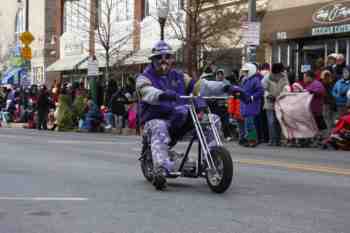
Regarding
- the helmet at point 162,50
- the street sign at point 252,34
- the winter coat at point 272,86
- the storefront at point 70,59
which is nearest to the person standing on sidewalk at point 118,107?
the street sign at point 252,34

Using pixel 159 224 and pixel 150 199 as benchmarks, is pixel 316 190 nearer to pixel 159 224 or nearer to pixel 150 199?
pixel 150 199

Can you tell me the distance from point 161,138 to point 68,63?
3683 centimetres

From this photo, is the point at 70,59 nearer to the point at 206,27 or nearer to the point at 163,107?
the point at 206,27

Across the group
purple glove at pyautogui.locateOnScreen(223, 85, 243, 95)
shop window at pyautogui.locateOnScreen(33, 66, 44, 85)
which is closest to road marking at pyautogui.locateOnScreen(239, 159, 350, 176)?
purple glove at pyautogui.locateOnScreen(223, 85, 243, 95)

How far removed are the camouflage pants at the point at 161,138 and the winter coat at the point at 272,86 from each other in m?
9.01

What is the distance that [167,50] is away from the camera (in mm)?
9383

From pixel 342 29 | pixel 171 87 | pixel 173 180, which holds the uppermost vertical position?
pixel 342 29

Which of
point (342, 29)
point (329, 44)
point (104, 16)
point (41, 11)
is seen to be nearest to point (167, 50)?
point (342, 29)

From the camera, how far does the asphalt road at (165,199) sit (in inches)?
272

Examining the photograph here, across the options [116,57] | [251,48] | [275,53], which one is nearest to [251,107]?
[251,48]

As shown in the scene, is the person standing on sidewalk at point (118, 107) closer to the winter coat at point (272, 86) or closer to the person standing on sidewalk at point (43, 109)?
the person standing on sidewalk at point (43, 109)

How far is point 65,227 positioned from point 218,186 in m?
2.42

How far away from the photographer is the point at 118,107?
25.3 metres

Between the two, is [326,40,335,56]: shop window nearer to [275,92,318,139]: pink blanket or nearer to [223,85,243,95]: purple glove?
A: [275,92,318,139]: pink blanket
